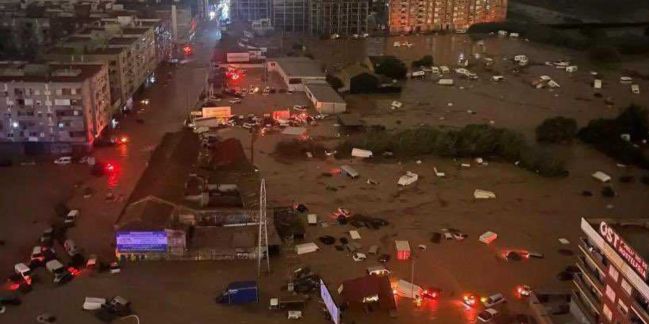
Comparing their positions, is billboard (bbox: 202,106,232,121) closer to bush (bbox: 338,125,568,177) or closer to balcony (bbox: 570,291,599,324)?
bush (bbox: 338,125,568,177)

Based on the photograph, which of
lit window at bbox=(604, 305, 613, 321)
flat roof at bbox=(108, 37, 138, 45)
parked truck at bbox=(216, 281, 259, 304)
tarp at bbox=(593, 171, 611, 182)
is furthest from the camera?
flat roof at bbox=(108, 37, 138, 45)

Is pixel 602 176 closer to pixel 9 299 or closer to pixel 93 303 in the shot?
pixel 93 303

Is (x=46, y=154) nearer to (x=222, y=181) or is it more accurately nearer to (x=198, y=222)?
(x=222, y=181)

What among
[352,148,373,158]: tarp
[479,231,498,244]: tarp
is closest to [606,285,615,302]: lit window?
[479,231,498,244]: tarp

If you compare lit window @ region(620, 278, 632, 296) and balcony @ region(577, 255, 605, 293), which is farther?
balcony @ region(577, 255, 605, 293)

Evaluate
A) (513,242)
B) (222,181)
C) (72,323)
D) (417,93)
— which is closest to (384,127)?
(417,93)

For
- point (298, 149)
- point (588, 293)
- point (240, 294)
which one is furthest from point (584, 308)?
point (298, 149)
